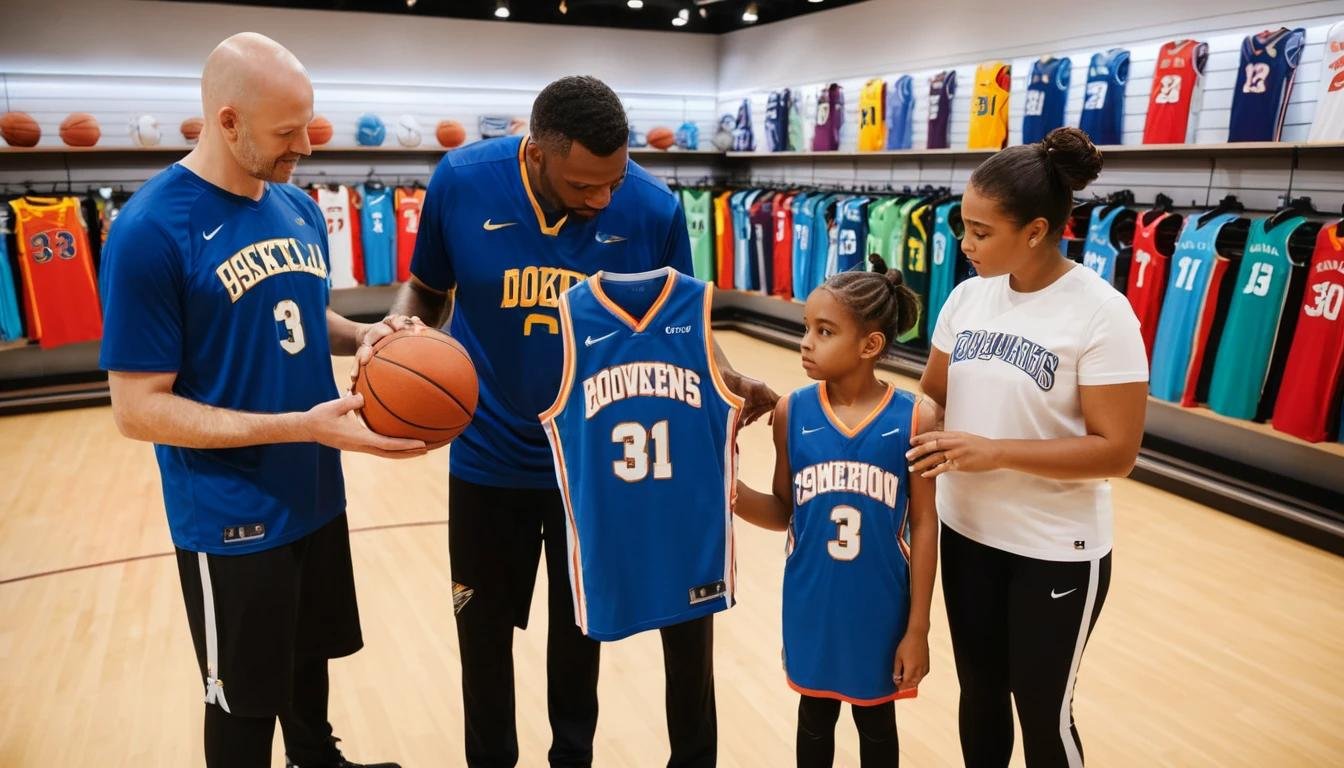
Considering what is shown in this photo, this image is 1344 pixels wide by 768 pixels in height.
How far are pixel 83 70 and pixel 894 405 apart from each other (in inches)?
314

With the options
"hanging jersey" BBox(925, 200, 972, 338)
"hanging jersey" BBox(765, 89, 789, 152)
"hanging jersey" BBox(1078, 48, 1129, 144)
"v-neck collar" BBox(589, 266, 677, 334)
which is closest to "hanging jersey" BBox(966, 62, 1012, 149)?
"hanging jersey" BBox(925, 200, 972, 338)

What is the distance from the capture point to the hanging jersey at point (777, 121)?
8.37m

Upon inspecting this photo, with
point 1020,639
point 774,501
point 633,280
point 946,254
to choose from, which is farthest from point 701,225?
point 1020,639

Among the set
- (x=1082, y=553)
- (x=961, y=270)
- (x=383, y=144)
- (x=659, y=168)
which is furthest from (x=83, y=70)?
(x=1082, y=553)

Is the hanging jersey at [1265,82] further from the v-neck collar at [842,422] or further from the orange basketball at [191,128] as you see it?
the orange basketball at [191,128]

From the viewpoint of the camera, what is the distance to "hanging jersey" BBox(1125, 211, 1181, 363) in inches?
187

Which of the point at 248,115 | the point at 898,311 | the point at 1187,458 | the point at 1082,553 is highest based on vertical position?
the point at 248,115

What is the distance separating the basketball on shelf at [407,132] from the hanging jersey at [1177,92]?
19.4ft

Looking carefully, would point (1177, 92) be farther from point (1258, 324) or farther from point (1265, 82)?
point (1258, 324)

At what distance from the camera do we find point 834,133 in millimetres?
7805

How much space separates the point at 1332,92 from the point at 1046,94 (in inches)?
70.2

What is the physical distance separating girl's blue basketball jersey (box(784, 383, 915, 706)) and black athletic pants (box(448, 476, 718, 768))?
0.24m

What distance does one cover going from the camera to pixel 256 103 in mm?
1611

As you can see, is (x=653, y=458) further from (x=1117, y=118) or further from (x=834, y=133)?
(x=834, y=133)
